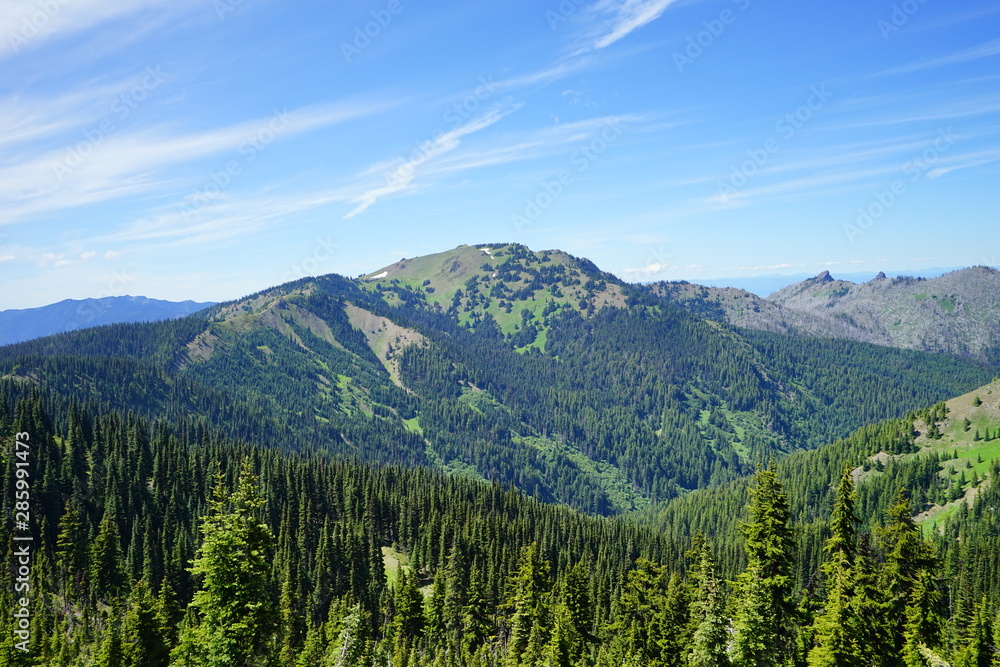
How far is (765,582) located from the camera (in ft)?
121

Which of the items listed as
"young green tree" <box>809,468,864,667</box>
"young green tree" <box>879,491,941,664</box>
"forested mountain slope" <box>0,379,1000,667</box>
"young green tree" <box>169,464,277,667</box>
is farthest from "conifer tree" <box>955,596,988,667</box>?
"young green tree" <box>169,464,277,667</box>

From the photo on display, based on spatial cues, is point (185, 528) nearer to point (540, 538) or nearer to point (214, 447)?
point (214, 447)

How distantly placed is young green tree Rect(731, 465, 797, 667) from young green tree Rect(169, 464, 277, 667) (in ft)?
90.5

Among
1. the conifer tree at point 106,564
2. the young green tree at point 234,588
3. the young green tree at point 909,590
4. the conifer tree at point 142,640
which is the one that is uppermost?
the young green tree at point 234,588

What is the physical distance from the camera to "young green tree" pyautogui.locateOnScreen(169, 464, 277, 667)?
27.2m

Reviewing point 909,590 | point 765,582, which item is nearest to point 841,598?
point 765,582

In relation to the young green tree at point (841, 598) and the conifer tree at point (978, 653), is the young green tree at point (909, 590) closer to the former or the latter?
the young green tree at point (841, 598)

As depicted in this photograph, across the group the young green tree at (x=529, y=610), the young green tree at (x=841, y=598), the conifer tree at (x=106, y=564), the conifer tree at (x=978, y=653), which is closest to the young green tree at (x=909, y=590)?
the young green tree at (x=841, y=598)

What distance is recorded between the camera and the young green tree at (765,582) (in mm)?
36469

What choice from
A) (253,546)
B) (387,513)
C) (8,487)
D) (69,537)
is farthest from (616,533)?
(253,546)

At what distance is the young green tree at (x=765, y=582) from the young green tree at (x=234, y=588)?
27.6 meters

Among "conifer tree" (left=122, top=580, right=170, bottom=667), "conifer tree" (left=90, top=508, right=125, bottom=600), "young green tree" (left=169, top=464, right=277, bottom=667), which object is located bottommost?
"conifer tree" (left=90, top=508, right=125, bottom=600)

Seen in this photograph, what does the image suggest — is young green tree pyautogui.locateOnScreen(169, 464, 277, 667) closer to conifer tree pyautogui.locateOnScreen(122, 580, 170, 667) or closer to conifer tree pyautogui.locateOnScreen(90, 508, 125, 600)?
conifer tree pyautogui.locateOnScreen(122, 580, 170, 667)

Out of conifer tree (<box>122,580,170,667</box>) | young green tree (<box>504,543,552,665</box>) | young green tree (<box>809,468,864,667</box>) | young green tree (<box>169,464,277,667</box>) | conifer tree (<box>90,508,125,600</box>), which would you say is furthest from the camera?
conifer tree (<box>90,508,125,600</box>)
